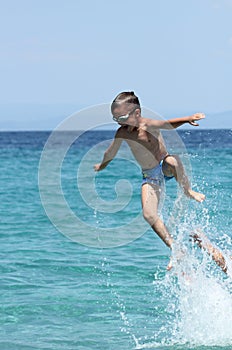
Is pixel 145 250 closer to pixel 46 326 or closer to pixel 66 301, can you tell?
pixel 66 301

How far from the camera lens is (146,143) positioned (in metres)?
7.92

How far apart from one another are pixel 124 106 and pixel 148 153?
24.2 inches

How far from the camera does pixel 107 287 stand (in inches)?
389

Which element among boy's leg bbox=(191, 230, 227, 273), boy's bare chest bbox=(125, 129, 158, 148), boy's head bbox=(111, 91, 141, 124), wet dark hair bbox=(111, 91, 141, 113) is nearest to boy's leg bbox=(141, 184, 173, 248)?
boy's leg bbox=(191, 230, 227, 273)

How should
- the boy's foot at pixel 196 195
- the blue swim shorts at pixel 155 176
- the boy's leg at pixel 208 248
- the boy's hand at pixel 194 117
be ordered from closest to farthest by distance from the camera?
the boy's hand at pixel 194 117 → the boy's foot at pixel 196 195 → the boy's leg at pixel 208 248 → the blue swim shorts at pixel 155 176

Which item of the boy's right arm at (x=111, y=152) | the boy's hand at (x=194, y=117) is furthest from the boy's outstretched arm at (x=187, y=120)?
the boy's right arm at (x=111, y=152)

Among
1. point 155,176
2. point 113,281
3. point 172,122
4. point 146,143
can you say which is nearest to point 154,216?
point 155,176

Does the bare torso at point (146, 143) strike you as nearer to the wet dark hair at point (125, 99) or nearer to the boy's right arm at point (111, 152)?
the boy's right arm at point (111, 152)

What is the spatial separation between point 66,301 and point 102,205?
30.3ft

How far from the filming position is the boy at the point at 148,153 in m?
7.74

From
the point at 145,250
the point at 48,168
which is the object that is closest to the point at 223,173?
the point at 48,168

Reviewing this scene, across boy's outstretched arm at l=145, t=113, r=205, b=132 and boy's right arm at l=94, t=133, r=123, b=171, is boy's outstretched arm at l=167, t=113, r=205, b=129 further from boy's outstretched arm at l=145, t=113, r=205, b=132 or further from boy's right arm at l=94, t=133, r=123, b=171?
boy's right arm at l=94, t=133, r=123, b=171

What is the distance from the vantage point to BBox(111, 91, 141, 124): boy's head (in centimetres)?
771

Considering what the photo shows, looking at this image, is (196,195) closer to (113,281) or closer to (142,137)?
(142,137)
